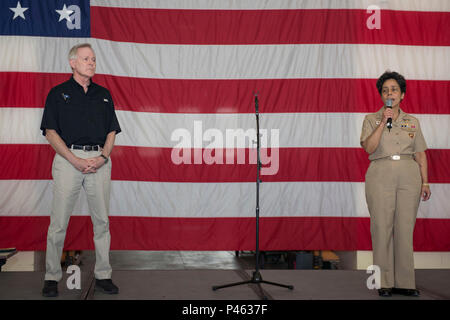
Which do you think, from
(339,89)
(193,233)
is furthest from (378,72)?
(193,233)

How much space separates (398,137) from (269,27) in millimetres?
1591

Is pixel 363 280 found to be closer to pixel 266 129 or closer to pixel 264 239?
pixel 264 239

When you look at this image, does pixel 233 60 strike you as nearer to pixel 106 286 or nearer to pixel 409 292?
pixel 106 286

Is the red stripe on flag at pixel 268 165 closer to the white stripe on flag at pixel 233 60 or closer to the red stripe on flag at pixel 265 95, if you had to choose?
the red stripe on flag at pixel 265 95

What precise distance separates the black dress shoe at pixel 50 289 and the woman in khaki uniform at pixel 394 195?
1887 mm

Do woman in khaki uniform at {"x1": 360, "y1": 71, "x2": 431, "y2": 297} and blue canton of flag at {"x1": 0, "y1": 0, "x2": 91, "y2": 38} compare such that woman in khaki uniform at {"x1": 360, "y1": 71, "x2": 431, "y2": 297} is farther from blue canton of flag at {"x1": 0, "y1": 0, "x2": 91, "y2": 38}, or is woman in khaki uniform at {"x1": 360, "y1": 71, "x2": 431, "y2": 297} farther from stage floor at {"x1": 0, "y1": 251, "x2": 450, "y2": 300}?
blue canton of flag at {"x1": 0, "y1": 0, "x2": 91, "y2": 38}

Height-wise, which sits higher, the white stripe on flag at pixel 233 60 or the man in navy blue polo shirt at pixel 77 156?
the white stripe on flag at pixel 233 60

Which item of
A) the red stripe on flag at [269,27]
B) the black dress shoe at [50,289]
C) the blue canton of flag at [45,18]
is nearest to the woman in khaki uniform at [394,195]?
the red stripe on flag at [269,27]

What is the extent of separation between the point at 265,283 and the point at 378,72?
2071 millimetres

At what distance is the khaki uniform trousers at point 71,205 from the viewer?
2568mm

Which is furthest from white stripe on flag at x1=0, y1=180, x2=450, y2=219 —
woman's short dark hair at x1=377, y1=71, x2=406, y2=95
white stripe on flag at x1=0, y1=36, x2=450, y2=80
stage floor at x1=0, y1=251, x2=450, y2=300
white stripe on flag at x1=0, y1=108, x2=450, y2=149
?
woman's short dark hair at x1=377, y1=71, x2=406, y2=95

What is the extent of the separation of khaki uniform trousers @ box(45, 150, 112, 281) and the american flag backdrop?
958 millimetres

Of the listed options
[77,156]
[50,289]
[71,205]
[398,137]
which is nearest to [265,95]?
[398,137]

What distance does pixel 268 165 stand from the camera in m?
3.72
